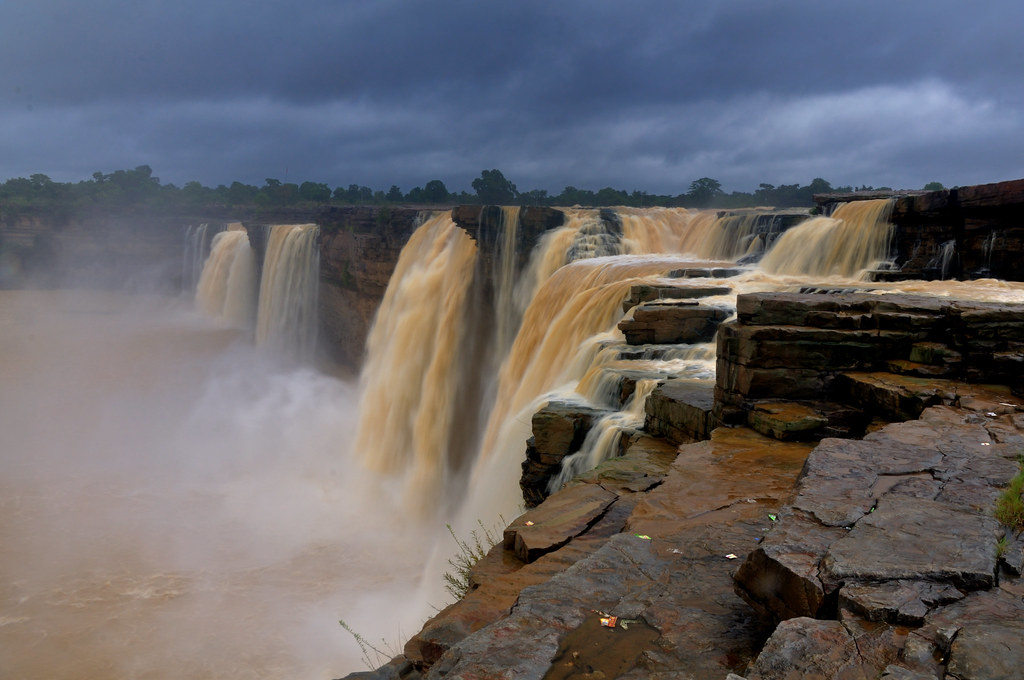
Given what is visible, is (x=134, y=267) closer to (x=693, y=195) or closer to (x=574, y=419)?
(x=693, y=195)

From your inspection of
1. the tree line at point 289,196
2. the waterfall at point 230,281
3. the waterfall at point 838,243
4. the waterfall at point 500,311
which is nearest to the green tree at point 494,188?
the tree line at point 289,196

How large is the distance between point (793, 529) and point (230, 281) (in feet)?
122

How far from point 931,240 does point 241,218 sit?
46.2 metres

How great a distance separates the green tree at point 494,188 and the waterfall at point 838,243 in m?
38.7

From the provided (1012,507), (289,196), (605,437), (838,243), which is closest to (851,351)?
(605,437)

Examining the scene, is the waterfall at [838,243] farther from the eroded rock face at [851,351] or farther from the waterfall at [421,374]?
the waterfall at [421,374]

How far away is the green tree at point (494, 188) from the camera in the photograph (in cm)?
5225

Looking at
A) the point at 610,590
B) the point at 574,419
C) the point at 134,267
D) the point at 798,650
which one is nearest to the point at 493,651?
the point at 610,590

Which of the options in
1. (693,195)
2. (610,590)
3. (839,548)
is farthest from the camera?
(693,195)

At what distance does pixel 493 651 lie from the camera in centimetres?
301

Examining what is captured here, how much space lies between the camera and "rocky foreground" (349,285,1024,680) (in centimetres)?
257

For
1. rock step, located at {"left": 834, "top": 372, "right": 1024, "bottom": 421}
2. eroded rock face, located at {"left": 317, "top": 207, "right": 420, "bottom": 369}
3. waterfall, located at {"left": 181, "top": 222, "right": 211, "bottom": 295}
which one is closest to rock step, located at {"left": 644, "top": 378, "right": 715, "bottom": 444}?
rock step, located at {"left": 834, "top": 372, "right": 1024, "bottom": 421}

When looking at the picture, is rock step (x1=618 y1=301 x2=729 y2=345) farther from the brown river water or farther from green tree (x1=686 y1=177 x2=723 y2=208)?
green tree (x1=686 y1=177 x2=723 y2=208)

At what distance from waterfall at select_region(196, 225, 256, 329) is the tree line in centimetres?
1400
